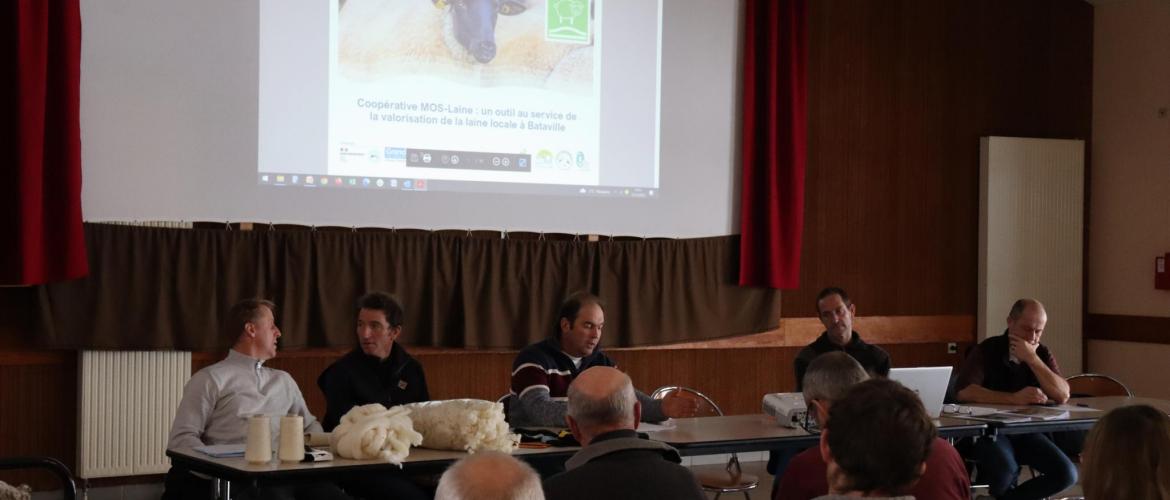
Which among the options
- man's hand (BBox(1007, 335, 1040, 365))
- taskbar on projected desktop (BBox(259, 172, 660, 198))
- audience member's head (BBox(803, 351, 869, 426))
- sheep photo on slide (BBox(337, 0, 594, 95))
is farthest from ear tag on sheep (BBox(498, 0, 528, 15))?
audience member's head (BBox(803, 351, 869, 426))

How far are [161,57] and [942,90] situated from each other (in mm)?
5180

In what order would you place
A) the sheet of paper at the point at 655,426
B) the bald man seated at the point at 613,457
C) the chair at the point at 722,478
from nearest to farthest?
the bald man seated at the point at 613,457 → the sheet of paper at the point at 655,426 → the chair at the point at 722,478

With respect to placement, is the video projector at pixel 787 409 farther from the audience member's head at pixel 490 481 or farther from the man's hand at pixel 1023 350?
the audience member's head at pixel 490 481

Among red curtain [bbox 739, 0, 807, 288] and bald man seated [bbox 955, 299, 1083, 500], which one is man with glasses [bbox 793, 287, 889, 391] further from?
red curtain [bbox 739, 0, 807, 288]

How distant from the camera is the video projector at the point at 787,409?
4.88 metres

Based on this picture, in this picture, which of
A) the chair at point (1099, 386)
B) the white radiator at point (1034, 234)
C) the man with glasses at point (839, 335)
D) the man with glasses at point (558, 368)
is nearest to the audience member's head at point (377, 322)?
the man with glasses at point (558, 368)

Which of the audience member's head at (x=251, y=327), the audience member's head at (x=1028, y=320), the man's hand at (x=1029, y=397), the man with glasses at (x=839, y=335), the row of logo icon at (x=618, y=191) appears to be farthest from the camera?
the row of logo icon at (x=618, y=191)

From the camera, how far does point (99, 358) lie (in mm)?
5816

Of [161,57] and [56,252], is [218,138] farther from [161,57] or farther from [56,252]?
[56,252]

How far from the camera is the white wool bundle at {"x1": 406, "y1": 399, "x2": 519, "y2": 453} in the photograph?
4.05 meters

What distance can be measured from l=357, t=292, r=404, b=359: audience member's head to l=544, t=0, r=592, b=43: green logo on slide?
8.00ft

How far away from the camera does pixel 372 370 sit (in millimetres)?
4879

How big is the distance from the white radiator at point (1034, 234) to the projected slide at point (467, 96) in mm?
2736

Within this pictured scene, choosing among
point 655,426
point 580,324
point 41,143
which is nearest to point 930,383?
point 655,426
